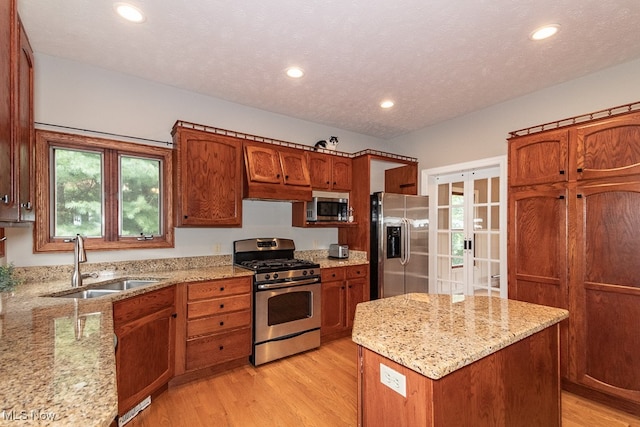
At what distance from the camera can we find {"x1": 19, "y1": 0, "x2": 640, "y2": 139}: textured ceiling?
1906 mm

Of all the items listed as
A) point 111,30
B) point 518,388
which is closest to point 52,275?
point 111,30

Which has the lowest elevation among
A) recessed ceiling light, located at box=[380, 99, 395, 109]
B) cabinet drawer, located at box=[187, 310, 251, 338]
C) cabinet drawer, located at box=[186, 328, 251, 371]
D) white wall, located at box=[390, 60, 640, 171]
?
cabinet drawer, located at box=[186, 328, 251, 371]

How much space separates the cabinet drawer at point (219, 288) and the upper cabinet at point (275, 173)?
2.91 feet

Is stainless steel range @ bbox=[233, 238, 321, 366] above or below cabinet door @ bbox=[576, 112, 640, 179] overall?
below

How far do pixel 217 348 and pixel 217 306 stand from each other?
38cm

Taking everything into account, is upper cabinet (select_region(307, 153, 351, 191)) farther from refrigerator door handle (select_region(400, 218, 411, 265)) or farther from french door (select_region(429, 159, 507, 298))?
french door (select_region(429, 159, 507, 298))

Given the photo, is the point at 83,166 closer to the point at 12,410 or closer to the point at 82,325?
the point at 82,325

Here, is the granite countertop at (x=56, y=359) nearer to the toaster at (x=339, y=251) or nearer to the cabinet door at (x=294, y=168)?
the cabinet door at (x=294, y=168)

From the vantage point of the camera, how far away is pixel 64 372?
2.86 ft

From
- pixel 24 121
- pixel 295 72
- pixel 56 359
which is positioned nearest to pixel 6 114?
pixel 24 121

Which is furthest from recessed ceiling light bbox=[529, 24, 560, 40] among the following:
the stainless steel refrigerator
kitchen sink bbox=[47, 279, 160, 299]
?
kitchen sink bbox=[47, 279, 160, 299]

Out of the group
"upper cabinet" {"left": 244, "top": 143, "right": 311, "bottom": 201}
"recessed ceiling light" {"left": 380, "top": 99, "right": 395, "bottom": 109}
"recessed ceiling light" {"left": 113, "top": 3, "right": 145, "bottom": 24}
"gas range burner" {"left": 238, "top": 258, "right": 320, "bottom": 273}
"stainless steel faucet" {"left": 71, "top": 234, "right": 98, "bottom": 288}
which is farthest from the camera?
"recessed ceiling light" {"left": 380, "top": 99, "right": 395, "bottom": 109}

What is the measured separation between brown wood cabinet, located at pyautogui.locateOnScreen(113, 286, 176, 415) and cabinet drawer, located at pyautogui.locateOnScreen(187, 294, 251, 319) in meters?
0.16

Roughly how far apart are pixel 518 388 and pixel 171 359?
245 centimetres
